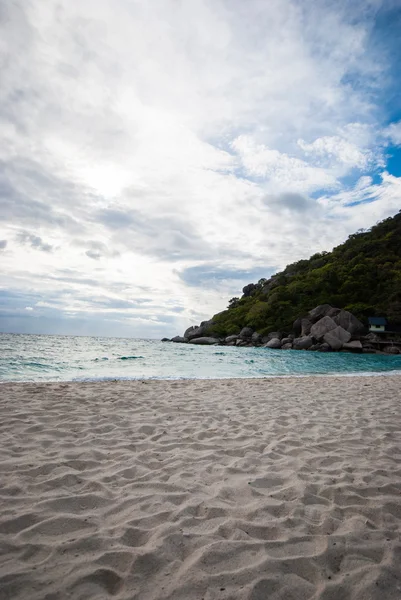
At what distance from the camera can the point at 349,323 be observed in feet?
171

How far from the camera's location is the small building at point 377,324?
175 feet

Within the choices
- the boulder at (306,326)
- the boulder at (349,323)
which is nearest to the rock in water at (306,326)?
the boulder at (306,326)

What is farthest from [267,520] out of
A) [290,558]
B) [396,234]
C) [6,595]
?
[396,234]

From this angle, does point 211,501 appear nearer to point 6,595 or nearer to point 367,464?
point 6,595

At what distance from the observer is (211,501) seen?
3439 millimetres

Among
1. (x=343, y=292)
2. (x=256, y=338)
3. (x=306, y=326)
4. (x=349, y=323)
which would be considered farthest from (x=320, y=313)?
(x=343, y=292)

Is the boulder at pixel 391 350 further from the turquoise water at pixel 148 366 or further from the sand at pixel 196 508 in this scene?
the sand at pixel 196 508

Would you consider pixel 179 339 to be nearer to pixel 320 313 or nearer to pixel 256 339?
pixel 256 339

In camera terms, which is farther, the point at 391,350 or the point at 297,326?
the point at 297,326

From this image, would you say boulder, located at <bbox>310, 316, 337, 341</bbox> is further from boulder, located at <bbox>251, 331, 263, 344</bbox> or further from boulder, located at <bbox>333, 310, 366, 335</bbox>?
boulder, located at <bbox>251, 331, 263, 344</bbox>

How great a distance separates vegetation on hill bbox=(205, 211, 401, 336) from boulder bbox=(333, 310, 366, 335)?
6.93 meters

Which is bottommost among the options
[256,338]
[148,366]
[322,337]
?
[148,366]

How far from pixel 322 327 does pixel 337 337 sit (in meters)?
3.14

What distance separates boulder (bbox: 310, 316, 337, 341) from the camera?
50.1 m
